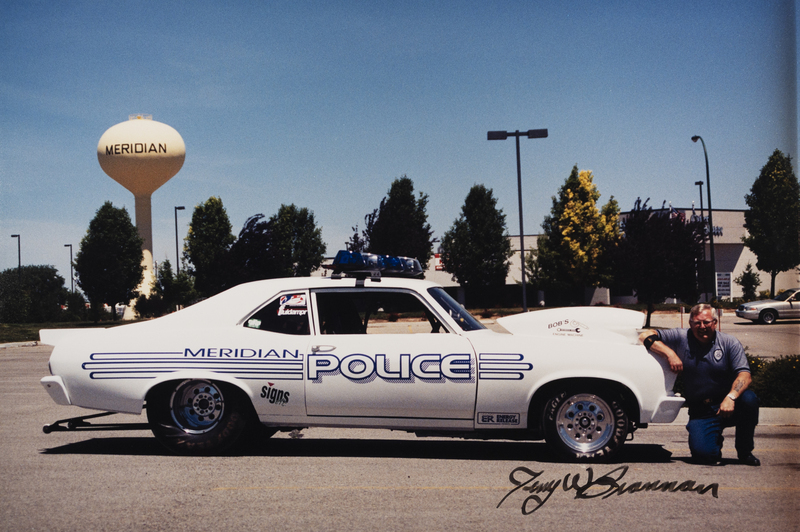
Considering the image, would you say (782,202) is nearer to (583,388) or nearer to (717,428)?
(583,388)

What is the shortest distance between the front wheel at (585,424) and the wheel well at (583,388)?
0.05 meters

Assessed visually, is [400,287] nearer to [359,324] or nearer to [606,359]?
[359,324]

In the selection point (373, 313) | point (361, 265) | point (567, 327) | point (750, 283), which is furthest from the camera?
point (750, 283)

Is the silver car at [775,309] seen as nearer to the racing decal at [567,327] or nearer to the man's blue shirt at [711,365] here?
the man's blue shirt at [711,365]

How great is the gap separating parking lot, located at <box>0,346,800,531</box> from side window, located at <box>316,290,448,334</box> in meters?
1.22

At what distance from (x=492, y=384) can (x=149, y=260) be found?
54539mm

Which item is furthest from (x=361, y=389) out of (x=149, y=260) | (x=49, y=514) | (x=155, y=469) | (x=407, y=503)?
(x=149, y=260)

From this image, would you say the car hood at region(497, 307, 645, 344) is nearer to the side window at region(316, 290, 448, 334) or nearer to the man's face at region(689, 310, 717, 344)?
the man's face at region(689, 310, 717, 344)

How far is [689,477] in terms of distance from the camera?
5859 millimetres

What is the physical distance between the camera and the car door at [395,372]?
6.29 meters

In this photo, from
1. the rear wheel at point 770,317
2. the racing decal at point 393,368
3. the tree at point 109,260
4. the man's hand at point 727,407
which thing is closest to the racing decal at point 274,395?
the racing decal at point 393,368

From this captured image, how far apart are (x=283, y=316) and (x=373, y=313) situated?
975mm

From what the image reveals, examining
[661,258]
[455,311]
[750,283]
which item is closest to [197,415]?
[455,311]

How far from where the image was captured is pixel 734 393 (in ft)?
Answer: 19.9
